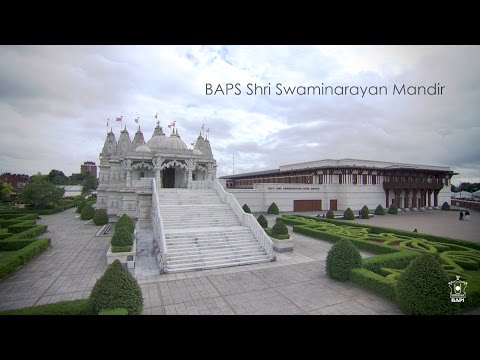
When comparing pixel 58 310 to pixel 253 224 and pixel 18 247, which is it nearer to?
pixel 253 224

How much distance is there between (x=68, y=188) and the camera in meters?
85.4

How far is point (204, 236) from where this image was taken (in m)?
16.3

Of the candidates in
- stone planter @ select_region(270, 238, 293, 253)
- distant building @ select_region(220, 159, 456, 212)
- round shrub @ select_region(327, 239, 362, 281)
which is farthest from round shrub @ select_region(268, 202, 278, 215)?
round shrub @ select_region(327, 239, 362, 281)

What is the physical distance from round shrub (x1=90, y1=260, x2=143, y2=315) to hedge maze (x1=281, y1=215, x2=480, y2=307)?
9139 mm

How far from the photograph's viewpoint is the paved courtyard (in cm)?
929

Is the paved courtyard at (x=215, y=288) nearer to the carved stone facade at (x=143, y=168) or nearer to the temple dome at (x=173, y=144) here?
the carved stone facade at (x=143, y=168)

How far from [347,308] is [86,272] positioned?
41.0ft

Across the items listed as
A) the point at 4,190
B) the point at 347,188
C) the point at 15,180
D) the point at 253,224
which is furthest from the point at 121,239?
the point at 15,180

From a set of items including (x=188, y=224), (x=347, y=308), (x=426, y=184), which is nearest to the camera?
(x=347, y=308)

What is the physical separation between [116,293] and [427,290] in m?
9.61

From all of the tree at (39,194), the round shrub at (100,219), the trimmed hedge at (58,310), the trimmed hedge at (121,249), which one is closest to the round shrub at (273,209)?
the round shrub at (100,219)

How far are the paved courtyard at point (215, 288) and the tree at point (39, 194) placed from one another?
91.7ft

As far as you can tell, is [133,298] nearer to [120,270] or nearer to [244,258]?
[120,270]

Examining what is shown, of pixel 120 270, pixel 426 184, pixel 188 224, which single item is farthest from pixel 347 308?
pixel 426 184
